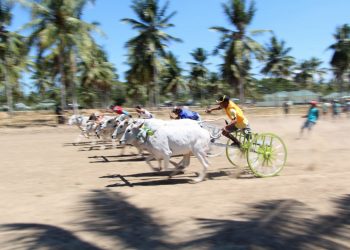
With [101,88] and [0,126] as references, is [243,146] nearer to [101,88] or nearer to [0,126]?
[0,126]

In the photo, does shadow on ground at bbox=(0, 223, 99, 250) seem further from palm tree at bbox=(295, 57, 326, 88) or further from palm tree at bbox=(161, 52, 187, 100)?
palm tree at bbox=(295, 57, 326, 88)

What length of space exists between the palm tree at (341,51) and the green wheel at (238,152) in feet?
168

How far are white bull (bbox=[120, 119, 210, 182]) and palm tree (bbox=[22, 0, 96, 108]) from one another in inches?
1030

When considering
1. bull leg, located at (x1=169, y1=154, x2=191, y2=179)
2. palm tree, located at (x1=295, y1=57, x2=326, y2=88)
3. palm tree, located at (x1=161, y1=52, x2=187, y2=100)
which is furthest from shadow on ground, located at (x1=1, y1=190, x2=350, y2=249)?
palm tree, located at (x1=295, y1=57, x2=326, y2=88)

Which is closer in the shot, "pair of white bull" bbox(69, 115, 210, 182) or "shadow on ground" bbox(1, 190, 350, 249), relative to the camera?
"shadow on ground" bbox(1, 190, 350, 249)

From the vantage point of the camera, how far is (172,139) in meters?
10.7

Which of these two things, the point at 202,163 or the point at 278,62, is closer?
the point at 202,163

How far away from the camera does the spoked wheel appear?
37.0 ft

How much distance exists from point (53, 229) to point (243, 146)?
5903 mm

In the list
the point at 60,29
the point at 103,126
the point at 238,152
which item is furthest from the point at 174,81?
the point at 238,152

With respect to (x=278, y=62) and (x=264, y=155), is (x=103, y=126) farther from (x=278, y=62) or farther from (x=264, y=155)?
(x=278, y=62)

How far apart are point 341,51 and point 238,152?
52.0m

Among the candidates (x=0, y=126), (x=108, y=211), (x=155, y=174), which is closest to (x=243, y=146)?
(x=155, y=174)

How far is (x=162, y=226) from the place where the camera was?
6.74m
